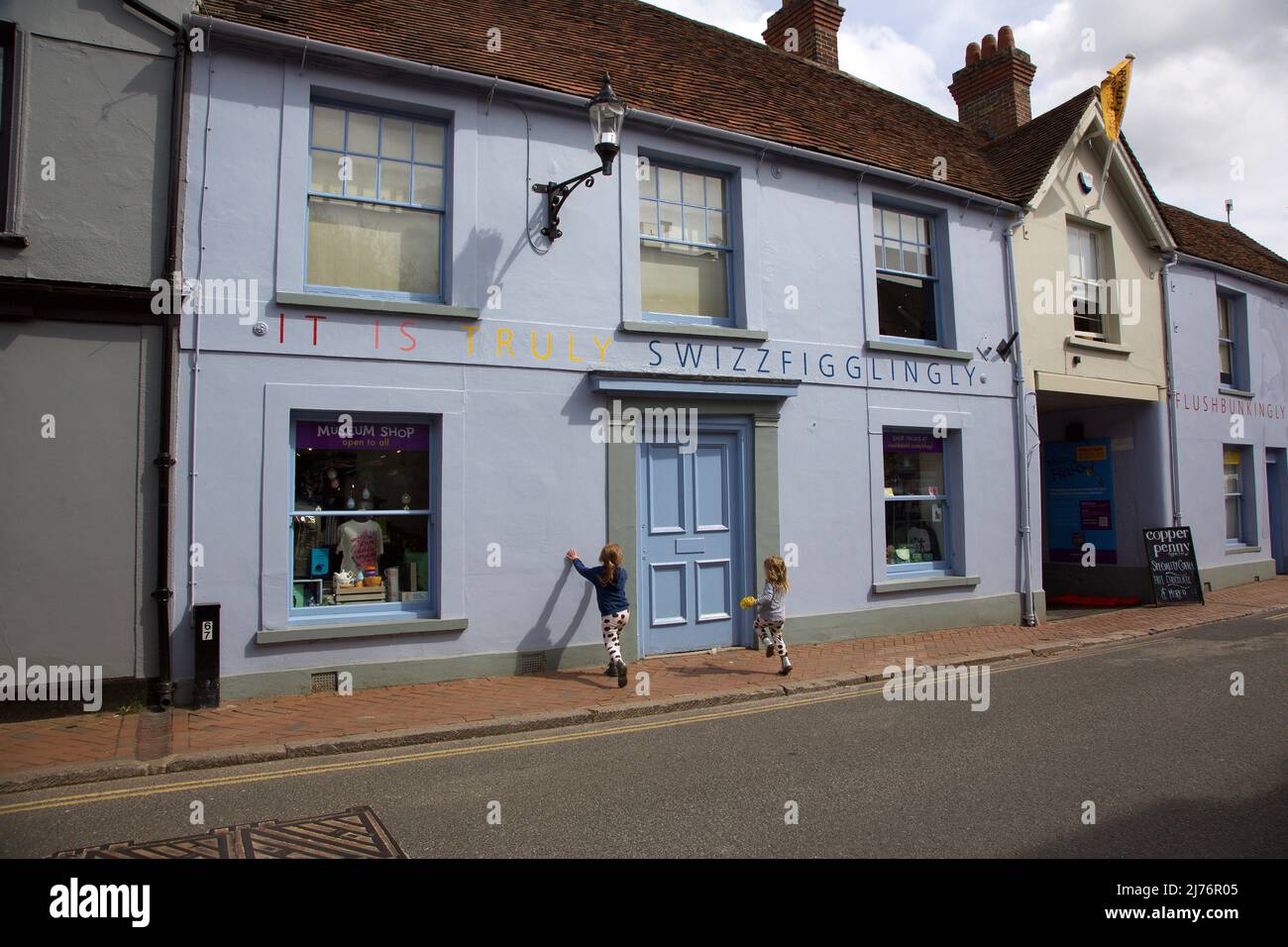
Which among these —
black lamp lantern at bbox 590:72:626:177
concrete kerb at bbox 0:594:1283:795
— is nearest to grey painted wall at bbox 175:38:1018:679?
black lamp lantern at bbox 590:72:626:177

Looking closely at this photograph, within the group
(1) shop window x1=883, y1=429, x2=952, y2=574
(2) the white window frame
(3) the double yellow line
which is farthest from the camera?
(2) the white window frame

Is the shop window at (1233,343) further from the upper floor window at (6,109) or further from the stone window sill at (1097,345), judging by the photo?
the upper floor window at (6,109)

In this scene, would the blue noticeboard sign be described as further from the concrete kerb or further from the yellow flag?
the concrete kerb

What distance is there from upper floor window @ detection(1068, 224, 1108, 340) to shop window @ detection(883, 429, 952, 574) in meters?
4.30

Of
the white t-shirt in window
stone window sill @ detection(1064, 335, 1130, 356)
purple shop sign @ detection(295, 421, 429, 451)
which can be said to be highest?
stone window sill @ detection(1064, 335, 1130, 356)

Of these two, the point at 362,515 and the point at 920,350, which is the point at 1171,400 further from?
the point at 362,515

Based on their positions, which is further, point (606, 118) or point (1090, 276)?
point (1090, 276)

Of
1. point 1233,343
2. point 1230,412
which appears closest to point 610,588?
point 1230,412

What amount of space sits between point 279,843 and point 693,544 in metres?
6.11

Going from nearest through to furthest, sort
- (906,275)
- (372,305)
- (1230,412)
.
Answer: (372,305), (906,275), (1230,412)

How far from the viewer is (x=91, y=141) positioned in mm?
7398

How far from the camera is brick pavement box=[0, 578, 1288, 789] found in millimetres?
6156

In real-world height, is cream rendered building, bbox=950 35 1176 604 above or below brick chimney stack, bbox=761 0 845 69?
below

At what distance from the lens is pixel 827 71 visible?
14125 millimetres
